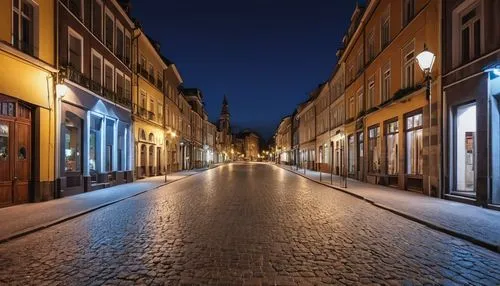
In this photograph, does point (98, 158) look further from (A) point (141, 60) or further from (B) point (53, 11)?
(A) point (141, 60)

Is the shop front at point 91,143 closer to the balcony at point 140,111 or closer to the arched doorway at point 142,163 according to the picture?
the balcony at point 140,111

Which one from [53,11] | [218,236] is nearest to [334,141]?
[53,11]

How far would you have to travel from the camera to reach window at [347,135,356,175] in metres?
30.7

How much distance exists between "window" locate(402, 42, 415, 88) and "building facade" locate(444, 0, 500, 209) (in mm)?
3515

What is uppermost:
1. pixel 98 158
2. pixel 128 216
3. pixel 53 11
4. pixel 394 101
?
pixel 53 11

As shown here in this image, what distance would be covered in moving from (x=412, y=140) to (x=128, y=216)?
1353cm

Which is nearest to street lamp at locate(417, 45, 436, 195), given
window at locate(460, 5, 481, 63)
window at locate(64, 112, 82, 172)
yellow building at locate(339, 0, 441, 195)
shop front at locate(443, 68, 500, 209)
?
yellow building at locate(339, 0, 441, 195)

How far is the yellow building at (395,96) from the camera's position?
16688 mm

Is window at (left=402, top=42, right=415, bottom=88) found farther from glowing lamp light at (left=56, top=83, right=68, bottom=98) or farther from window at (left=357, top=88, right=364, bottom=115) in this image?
glowing lamp light at (left=56, top=83, right=68, bottom=98)

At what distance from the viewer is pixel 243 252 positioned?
23.5 feet

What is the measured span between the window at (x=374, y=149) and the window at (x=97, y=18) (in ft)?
55.0

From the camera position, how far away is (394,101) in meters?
20.3

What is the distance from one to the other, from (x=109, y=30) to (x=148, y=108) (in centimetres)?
969

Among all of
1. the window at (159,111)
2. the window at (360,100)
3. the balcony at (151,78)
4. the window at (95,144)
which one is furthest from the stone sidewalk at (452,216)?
the window at (159,111)
